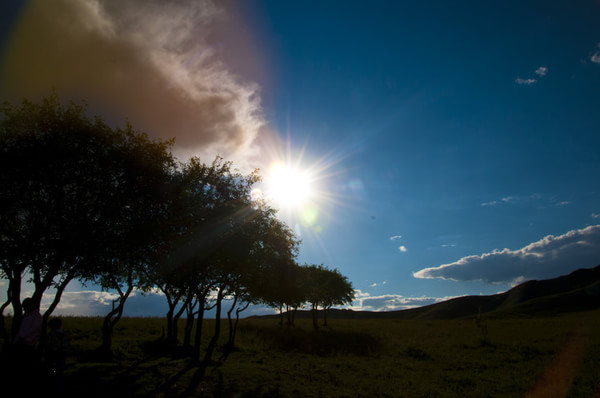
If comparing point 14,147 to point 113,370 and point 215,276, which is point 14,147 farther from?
point 215,276

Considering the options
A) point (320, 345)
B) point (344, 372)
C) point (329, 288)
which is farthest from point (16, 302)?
point (329, 288)

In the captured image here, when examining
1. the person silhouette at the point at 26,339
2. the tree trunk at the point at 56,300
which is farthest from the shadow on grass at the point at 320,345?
the person silhouette at the point at 26,339

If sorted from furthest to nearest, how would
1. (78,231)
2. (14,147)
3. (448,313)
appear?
(448,313), (78,231), (14,147)

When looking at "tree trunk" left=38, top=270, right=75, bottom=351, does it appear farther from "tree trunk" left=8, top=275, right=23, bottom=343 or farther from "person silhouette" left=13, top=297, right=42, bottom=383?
"person silhouette" left=13, top=297, right=42, bottom=383

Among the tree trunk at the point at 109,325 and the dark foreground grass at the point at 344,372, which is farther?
the tree trunk at the point at 109,325

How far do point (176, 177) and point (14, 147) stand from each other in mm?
9625

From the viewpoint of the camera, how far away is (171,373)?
64.2 feet

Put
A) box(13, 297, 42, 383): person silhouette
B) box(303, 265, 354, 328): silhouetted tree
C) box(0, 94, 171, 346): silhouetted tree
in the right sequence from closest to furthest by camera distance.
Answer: box(13, 297, 42, 383): person silhouette, box(0, 94, 171, 346): silhouetted tree, box(303, 265, 354, 328): silhouetted tree

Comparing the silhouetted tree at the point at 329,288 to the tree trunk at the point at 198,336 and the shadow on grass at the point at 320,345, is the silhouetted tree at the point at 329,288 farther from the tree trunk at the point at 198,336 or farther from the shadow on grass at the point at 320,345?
the tree trunk at the point at 198,336

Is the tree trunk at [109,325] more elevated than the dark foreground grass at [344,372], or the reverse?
the tree trunk at [109,325]

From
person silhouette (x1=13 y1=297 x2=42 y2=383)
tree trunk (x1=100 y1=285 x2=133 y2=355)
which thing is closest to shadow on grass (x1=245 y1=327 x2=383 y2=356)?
tree trunk (x1=100 y1=285 x2=133 y2=355)

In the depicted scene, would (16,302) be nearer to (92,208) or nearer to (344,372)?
(92,208)

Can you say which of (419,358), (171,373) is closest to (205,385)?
(171,373)

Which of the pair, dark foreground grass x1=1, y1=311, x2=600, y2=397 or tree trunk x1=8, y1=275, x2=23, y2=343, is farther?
tree trunk x1=8, y1=275, x2=23, y2=343
